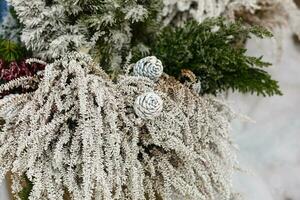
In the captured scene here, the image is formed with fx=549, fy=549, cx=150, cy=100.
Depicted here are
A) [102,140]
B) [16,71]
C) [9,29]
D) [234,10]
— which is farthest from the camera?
[234,10]

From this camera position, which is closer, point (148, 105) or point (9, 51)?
point (148, 105)

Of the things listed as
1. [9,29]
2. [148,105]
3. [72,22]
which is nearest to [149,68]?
[148,105]

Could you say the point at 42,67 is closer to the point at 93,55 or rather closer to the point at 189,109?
the point at 93,55

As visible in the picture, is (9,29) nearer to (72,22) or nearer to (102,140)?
(72,22)

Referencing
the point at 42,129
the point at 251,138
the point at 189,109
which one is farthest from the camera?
the point at 251,138

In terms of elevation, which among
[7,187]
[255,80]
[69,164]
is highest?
[255,80]

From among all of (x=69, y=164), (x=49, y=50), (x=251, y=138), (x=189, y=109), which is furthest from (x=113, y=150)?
(x=251, y=138)

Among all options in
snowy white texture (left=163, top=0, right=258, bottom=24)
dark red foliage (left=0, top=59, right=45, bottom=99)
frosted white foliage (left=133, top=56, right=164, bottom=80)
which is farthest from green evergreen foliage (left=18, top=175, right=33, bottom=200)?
snowy white texture (left=163, top=0, right=258, bottom=24)
